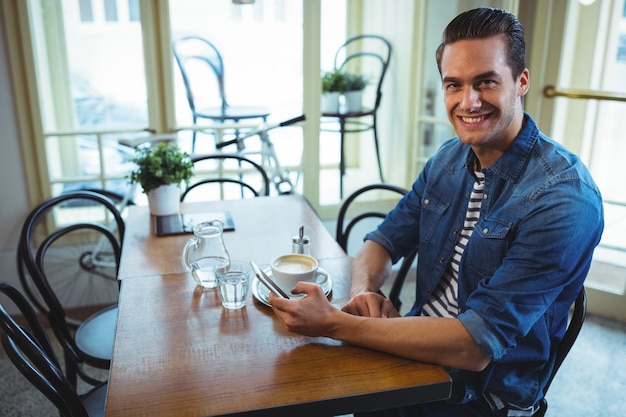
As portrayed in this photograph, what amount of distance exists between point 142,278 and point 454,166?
36.2 inches

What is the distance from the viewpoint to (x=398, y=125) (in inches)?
149

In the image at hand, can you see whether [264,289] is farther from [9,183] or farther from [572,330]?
[9,183]

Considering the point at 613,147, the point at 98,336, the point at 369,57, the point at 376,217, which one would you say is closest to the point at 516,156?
the point at 376,217

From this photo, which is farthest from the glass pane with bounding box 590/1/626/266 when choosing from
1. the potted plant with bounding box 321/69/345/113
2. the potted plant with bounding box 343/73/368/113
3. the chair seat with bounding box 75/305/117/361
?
the chair seat with bounding box 75/305/117/361

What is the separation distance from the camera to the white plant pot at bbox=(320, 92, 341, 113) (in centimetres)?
384

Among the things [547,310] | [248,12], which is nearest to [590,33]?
[248,12]

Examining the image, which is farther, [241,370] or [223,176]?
[223,176]

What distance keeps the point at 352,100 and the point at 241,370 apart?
2943 millimetres

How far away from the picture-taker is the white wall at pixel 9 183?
266cm

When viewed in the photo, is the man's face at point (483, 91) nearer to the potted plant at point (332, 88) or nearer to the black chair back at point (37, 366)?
the black chair back at point (37, 366)

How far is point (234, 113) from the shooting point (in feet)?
11.0

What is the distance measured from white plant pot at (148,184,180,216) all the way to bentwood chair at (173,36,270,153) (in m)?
1.07

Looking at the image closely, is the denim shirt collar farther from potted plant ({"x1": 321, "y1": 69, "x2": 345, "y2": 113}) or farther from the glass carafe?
potted plant ({"x1": 321, "y1": 69, "x2": 345, "y2": 113})

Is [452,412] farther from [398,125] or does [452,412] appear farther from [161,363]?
[398,125]
